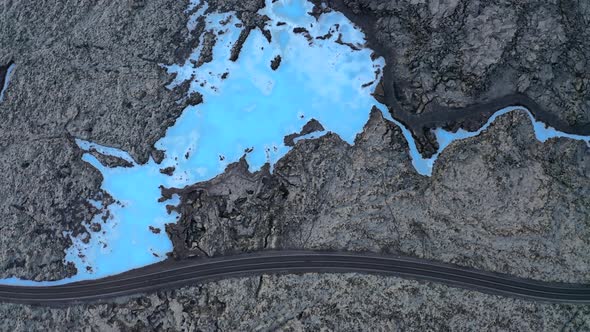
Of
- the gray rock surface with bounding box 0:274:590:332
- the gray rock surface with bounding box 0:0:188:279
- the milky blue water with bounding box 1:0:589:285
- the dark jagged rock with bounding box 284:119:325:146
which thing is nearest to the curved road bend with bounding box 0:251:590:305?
the gray rock surface with bounding box 0:274:590:332

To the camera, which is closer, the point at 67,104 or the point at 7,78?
the point at 67,104

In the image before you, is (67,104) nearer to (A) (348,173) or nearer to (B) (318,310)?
(A) (348,173)

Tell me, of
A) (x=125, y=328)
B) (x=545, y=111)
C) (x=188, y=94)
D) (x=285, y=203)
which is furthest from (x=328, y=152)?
(x=125, y=328)

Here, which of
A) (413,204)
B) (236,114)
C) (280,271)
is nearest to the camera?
(413,204)

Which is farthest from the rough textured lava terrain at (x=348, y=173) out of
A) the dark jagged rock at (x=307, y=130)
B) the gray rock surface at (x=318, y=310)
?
the dark jagged rock at (x=307, y=130)

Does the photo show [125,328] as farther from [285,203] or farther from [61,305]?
[285,203]

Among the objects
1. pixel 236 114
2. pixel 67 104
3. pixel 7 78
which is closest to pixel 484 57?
pixel 236 114

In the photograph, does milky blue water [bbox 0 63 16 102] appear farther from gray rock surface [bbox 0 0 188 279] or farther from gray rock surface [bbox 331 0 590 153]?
gray rock surface [bbox 331 0 590 153]
